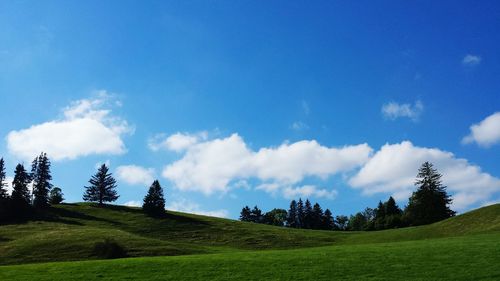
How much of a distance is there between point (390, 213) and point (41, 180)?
98.2m

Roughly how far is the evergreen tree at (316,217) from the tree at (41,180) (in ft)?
285

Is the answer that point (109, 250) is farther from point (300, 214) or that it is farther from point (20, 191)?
point (300, 214)

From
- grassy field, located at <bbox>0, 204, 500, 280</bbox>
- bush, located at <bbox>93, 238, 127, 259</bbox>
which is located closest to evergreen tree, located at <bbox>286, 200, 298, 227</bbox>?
grassy field, located at <bbox>0, 204, 500, 280</bbox>

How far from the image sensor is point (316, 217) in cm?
16962

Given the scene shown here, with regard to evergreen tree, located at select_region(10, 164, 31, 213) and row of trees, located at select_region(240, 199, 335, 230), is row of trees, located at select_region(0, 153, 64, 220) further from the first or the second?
row of trees, located at select_region(240, 199, 335, 230)

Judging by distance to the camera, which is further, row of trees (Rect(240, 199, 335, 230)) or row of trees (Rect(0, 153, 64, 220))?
row of trees (Rect(240, 199, 335, 230))

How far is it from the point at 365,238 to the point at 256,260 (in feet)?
149

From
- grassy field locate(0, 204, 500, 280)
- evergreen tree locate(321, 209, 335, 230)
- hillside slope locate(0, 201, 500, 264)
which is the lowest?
grassy field locate(0, 204, 500, 280)

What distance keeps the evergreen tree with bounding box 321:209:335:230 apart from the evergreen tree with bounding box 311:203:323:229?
79 cm

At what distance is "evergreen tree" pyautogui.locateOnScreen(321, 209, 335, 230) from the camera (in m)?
168

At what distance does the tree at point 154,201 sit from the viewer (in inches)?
4574

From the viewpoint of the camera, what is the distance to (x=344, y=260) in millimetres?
33938

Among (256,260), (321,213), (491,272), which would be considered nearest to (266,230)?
(256,260)

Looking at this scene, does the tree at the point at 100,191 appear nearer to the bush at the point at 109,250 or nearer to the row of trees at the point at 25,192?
the row of trees at the point at 25,192
